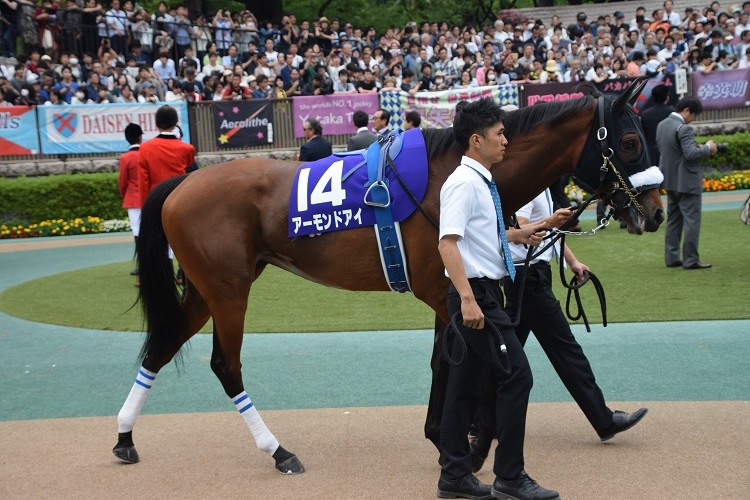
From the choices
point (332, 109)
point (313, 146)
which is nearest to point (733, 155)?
point (332, 109)

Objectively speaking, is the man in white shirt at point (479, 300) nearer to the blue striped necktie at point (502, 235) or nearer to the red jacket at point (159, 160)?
the blue striped necktie at point (502, 235)

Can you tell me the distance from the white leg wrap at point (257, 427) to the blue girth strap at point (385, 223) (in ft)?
3.26

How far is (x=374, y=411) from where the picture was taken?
530 centimetres

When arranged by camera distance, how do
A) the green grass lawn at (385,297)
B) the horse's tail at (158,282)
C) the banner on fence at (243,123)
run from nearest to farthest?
the horse's tail at (158,282), the green grass lawn at (385,297), the banner on fence at (243,123)

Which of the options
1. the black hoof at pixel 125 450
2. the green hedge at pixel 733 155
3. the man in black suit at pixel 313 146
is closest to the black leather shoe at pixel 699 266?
the man in black suit at pixel 313 146

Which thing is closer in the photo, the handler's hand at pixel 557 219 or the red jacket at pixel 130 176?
the handler's hand at pixel 557 219

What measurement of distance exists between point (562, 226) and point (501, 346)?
0.78 meters

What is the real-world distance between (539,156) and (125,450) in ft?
8.71

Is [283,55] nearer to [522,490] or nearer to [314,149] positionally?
[314,149]

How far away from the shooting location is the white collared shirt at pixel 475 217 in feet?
12.4

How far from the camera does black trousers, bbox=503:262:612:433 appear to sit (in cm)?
456

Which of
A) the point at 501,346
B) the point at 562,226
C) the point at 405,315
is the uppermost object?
the point at 562,226

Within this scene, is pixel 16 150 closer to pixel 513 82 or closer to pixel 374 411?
pixel 513 82

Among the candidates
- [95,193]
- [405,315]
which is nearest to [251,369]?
[405,315]
